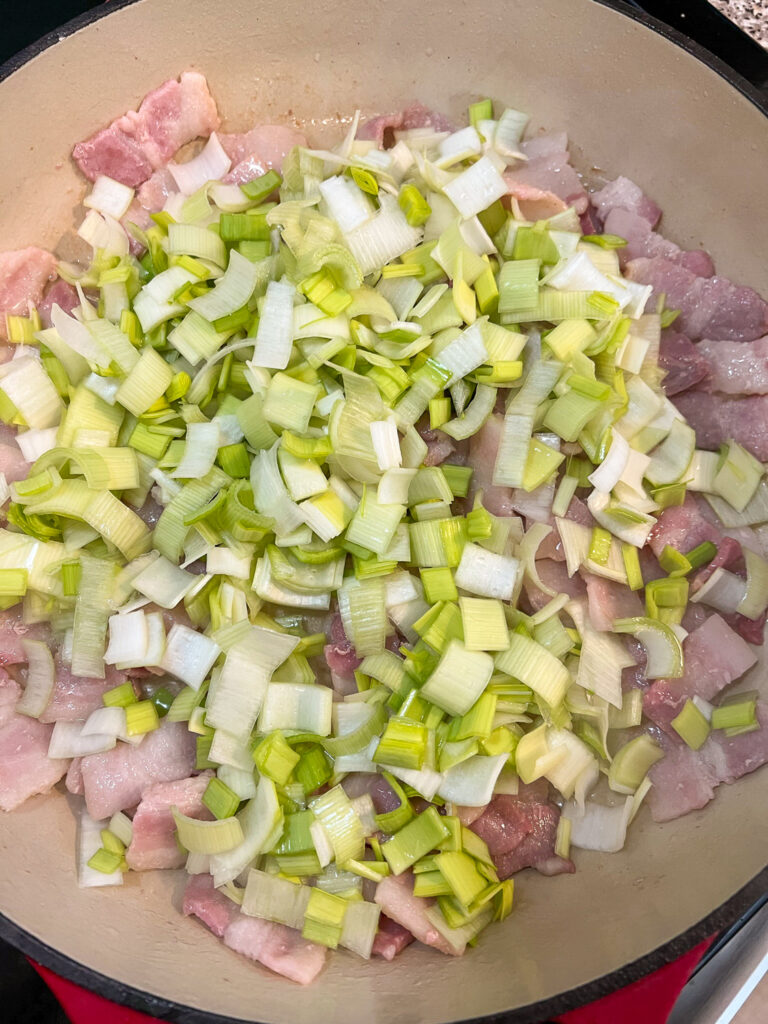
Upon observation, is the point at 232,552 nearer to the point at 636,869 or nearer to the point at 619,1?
the point at 636,869

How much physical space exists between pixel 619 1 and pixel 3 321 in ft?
5.80

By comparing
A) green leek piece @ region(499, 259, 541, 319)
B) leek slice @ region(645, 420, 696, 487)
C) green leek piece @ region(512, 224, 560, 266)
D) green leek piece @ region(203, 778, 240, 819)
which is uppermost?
green leek piece @ region(512, 224, 560, 266)

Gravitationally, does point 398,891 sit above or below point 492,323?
below

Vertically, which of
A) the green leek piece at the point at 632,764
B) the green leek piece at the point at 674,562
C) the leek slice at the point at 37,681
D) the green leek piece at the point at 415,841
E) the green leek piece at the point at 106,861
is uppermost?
the green leek piece at the point at 674,562

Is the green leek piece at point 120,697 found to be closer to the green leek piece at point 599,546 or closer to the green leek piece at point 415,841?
the green leek piece at point 415,841

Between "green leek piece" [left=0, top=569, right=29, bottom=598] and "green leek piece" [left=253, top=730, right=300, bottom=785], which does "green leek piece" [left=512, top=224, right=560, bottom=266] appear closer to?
"green leek piece" [left=253, top=730, right=300, bottom=785]

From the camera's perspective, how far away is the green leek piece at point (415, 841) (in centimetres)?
166

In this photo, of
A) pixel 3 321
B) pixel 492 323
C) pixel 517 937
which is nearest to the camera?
pixel 517 937

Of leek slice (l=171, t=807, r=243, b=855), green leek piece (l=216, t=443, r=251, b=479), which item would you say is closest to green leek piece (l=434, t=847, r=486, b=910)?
leek slice (l=171, t=807, r=243, b=855)

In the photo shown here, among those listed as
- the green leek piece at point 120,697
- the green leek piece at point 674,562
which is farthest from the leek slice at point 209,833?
the green leek piece at point 674,562

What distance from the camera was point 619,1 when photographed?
6.73 ft

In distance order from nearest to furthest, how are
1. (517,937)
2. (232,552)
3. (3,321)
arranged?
(517,937)
(232,552)
(3,321)

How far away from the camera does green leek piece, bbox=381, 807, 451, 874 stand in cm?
166

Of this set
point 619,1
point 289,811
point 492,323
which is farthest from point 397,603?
point 619,1
